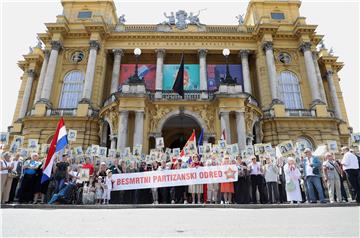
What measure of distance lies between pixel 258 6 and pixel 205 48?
9.47m

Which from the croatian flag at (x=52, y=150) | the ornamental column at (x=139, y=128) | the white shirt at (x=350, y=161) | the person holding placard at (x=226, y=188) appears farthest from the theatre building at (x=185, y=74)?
Result: the white shirt at (x=350, y=161)

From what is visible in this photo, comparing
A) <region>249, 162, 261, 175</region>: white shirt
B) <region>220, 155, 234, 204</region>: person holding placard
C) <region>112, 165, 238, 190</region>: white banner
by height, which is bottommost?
<region>220, 155, 234, 204</region>: person holding placard

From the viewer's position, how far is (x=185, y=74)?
2830cm

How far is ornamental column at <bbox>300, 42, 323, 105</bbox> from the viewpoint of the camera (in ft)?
88.0

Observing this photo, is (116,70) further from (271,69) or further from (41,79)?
(271,69)

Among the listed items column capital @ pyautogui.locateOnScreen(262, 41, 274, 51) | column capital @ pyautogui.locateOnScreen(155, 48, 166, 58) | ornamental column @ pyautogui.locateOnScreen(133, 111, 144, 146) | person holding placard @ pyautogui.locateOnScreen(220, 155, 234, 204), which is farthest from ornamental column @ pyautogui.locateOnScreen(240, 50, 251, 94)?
person holding placard @ pyautogui.locateOnScreen(220, 155, 234, 204)

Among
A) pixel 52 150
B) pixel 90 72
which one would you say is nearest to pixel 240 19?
pixel 90 72

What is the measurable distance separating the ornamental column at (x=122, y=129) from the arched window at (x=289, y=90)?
1726 centimetres

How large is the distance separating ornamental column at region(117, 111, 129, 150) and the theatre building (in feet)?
5.00

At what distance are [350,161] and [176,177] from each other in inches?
247

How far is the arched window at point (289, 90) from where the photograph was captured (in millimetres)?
Answer: 27917

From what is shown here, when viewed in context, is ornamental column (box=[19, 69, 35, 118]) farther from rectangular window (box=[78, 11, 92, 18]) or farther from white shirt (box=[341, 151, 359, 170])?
white shirt (box=[341, 151, 359, 170])

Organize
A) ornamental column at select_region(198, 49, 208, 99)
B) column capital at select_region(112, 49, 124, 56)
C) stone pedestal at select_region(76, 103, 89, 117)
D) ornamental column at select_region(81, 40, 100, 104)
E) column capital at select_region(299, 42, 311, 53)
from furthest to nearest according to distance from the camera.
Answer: column capital at select_region(112, 49, 124, 56)
column capital at select_region(299, 42, 311, 53)
ornamental column at select_region(198, 49, 208, 99)
ornamental column at select_region(81, 40, 100, 104)
stone pedestal at select_region(76, 103, 89, 117)

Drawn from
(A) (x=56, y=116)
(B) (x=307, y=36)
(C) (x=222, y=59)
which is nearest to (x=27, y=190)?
(A) (x=56, y=116)
